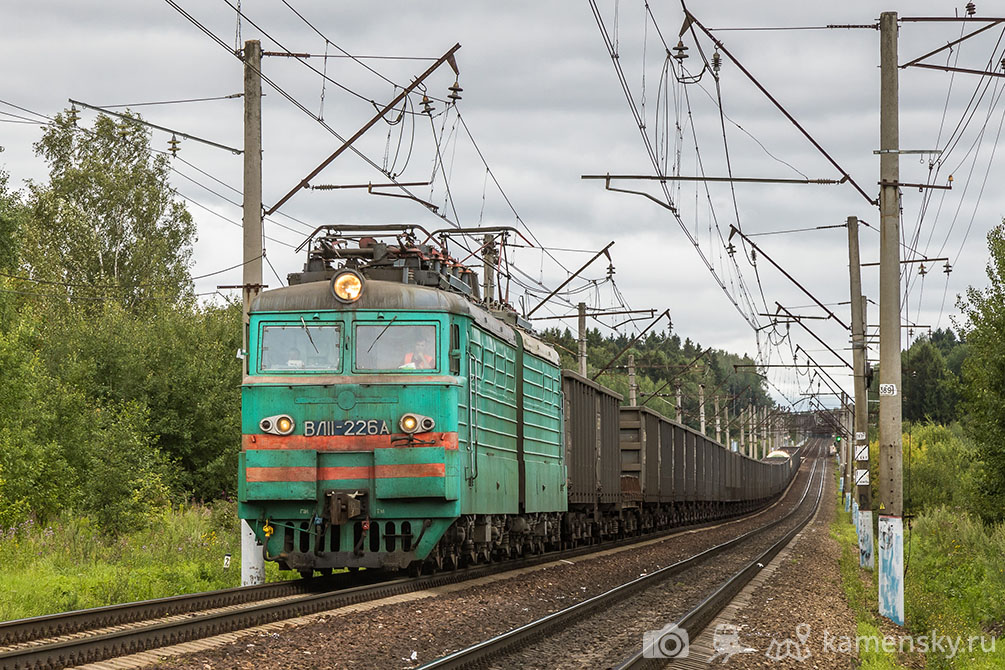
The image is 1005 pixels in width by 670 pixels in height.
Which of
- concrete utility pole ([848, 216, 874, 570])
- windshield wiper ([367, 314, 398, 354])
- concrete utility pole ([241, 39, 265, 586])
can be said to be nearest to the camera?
windshield wiper ([367, 314, 398, 354])

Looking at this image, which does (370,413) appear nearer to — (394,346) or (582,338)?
(394,346)

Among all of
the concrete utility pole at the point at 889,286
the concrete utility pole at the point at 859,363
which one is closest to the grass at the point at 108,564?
the concrete utility pole at the point at 889,286

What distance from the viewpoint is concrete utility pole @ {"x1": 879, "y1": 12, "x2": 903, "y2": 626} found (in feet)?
50.2

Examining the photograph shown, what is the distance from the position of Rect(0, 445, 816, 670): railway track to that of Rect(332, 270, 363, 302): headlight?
3451 millimetres

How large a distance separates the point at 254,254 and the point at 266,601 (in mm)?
4551

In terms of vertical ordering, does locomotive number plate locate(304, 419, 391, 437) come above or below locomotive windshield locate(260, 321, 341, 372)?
below

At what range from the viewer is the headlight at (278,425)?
540 inches

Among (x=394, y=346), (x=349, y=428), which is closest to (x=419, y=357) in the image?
(x=394, y=346)

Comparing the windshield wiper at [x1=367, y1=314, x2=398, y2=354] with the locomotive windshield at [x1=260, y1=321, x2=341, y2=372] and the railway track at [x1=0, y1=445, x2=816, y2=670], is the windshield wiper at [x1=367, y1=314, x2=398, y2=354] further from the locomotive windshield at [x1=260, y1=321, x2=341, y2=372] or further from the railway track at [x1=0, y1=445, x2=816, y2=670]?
the railway track at [x1=0, y1=445, x2=816, y2=670]

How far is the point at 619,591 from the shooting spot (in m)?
14.6
